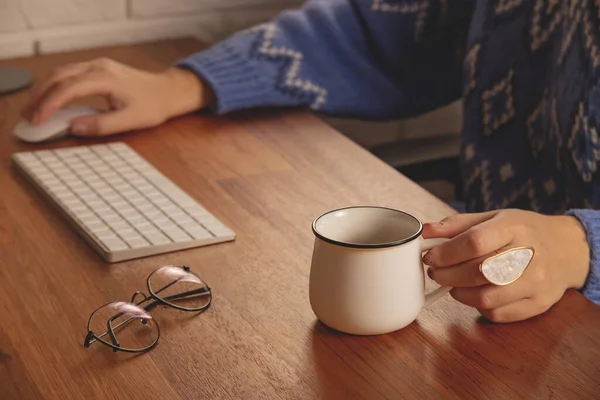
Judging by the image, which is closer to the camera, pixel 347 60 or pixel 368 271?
pixel 368 271

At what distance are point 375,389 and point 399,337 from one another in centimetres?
8

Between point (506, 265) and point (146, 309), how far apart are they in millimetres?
323

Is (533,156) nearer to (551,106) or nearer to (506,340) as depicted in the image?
(551,106)

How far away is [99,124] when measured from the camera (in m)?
1.23

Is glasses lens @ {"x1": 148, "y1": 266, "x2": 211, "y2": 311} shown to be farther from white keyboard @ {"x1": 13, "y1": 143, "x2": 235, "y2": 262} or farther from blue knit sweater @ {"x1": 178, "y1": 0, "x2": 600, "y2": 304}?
blue knit sweater @ {"x1": 178, "y1": 0, "x2": 600, "y2": 304}

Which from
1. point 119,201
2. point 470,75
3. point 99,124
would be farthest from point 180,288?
point 470,75

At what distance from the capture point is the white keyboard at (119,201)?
94 centimetres

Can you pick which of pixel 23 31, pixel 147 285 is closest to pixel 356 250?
pixel 147 285

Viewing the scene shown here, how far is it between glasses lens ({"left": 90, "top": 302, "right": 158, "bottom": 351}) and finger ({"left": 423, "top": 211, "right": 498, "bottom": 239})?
0.26 metres

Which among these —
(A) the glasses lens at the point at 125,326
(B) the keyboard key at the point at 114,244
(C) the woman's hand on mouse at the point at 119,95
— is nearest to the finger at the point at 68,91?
(C) the woman's hand on mouse at the point at 119,95

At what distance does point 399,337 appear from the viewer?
0.79 metres

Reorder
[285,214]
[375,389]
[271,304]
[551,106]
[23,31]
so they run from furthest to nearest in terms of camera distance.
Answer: [23,31], [551,106], [285,214], [271,304], [375,389]

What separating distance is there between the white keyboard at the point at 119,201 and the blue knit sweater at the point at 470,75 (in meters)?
0.24

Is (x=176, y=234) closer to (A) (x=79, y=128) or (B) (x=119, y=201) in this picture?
(B) (x=119, y=201)
